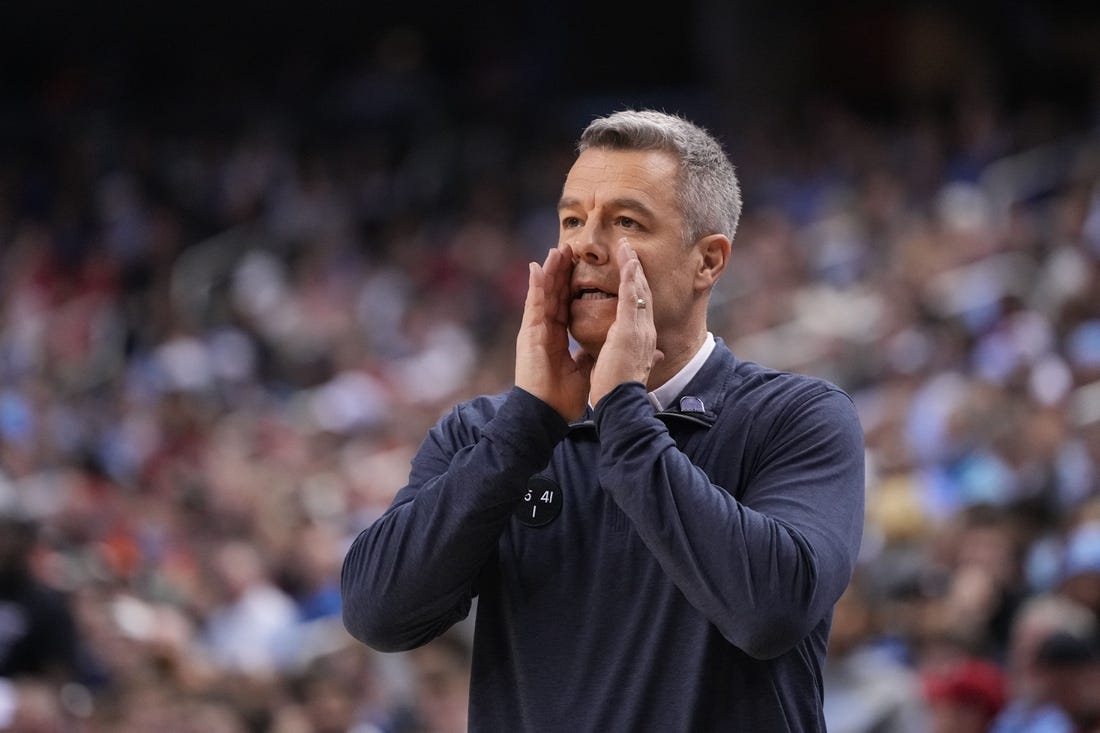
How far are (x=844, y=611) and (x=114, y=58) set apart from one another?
1193 cm

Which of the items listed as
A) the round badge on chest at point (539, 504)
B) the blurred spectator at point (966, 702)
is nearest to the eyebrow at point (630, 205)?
the round badge on chest at point (539, 504)

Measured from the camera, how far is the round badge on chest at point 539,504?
7.16 feet

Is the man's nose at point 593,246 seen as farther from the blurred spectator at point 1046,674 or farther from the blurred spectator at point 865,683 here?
the blurred spectator at point 865,683

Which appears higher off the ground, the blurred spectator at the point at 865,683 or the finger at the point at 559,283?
the blurred spectator at the point at 865,683

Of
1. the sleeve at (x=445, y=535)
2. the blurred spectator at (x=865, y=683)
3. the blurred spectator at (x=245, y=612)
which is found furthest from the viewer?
the blurred spectator at (x=245, y=612)

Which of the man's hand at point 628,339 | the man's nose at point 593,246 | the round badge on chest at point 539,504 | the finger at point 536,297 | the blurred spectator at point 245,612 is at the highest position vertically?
the blurred spectator at point 245,612

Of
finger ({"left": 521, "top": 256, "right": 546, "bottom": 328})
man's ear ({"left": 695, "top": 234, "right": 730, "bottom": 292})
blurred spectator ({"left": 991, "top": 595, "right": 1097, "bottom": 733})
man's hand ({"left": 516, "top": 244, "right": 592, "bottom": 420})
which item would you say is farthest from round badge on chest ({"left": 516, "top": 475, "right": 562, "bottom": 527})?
blurred spectator ({"left": 991, "top": 595, "right": 1097, "bottom": 733})

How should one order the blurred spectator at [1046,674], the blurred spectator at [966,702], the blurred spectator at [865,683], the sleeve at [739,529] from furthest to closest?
the blurred spectator at [865,683] → the blurred spectator at [966,702] → the blurred spectator at [1046,674] → the sleeve at [739,529]

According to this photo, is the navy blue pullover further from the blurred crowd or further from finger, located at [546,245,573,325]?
the blurred crowd

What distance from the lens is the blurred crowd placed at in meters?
5.03

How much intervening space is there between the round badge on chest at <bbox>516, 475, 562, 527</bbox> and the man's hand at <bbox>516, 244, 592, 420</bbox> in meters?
0.11

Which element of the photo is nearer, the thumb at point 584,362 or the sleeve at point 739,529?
the sleeve at point 739,529

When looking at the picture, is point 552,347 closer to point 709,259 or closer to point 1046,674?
point 709,259

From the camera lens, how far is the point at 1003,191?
964cm
